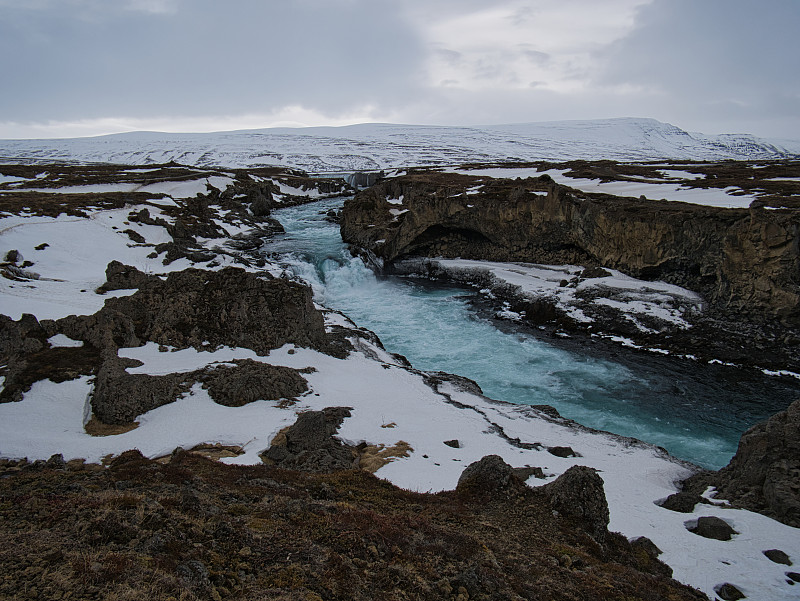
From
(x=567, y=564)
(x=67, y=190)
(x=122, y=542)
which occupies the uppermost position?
(x=67, y=190)

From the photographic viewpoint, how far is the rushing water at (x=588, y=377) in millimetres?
20453

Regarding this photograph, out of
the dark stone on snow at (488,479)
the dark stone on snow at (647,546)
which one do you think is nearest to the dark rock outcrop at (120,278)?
the dark stone on snow at (488,479)

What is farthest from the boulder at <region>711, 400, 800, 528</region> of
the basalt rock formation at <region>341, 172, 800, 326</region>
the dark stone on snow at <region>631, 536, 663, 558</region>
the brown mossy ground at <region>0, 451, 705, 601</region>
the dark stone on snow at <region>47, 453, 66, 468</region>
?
the basalt rock formation at <region>341, 172, 800, 326</region>

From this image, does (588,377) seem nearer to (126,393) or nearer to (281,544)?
(281,544)

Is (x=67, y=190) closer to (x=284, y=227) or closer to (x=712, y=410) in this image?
(x=284, y=227)

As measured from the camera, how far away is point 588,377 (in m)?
25.0

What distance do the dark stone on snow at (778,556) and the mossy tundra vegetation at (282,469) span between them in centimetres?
9

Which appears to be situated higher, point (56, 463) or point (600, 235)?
point (600, 235)

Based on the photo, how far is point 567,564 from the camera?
7.73 metres

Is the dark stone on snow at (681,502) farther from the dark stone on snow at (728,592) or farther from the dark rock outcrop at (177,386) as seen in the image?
the dark rock outcrop at (177,386)

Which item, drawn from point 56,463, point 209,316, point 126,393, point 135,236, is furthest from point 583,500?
point 135,236

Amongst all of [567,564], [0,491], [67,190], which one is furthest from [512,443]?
[67,190]

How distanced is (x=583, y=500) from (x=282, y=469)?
24.2 feet

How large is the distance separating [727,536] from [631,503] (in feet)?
7.10
